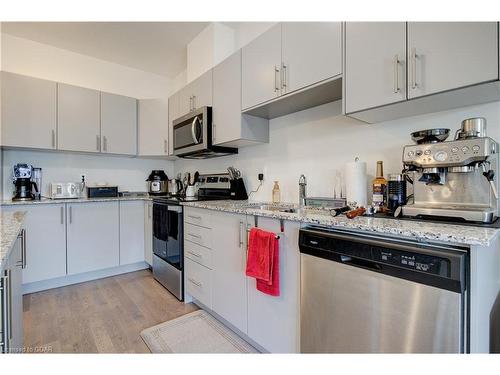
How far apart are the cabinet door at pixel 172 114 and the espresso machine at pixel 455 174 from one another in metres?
2.66

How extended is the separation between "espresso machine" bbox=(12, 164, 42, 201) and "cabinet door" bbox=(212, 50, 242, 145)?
207 cm

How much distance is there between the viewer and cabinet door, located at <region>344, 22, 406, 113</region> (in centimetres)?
120

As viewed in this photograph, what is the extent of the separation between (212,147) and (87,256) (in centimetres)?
186

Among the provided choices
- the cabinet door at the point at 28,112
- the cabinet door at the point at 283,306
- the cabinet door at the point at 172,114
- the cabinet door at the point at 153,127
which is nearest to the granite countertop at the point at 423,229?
the cabinet door at the point at 283,306

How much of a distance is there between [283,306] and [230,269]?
0.51m

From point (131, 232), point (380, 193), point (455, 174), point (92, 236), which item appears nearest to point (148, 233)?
point (131, 232)

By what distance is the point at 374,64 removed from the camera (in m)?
1.28

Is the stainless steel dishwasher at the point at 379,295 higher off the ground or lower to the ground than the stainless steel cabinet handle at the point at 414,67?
lower

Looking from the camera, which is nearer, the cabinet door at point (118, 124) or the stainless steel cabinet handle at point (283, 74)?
the stainless steel cabinet handle at point (283, 74)

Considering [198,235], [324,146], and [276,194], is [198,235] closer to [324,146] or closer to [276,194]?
[276,194]

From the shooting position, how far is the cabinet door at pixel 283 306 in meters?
1.34

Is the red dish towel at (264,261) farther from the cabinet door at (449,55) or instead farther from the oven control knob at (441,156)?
the cabinet door at (449,55)

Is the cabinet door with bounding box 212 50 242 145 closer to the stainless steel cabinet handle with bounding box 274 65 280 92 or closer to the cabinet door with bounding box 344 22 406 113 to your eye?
the stainless steel cabinet handle with bounding box 274 65 280 92

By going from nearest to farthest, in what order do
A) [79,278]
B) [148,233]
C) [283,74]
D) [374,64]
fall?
[374,64] < [283,74] < [79,278] < [148,233]
